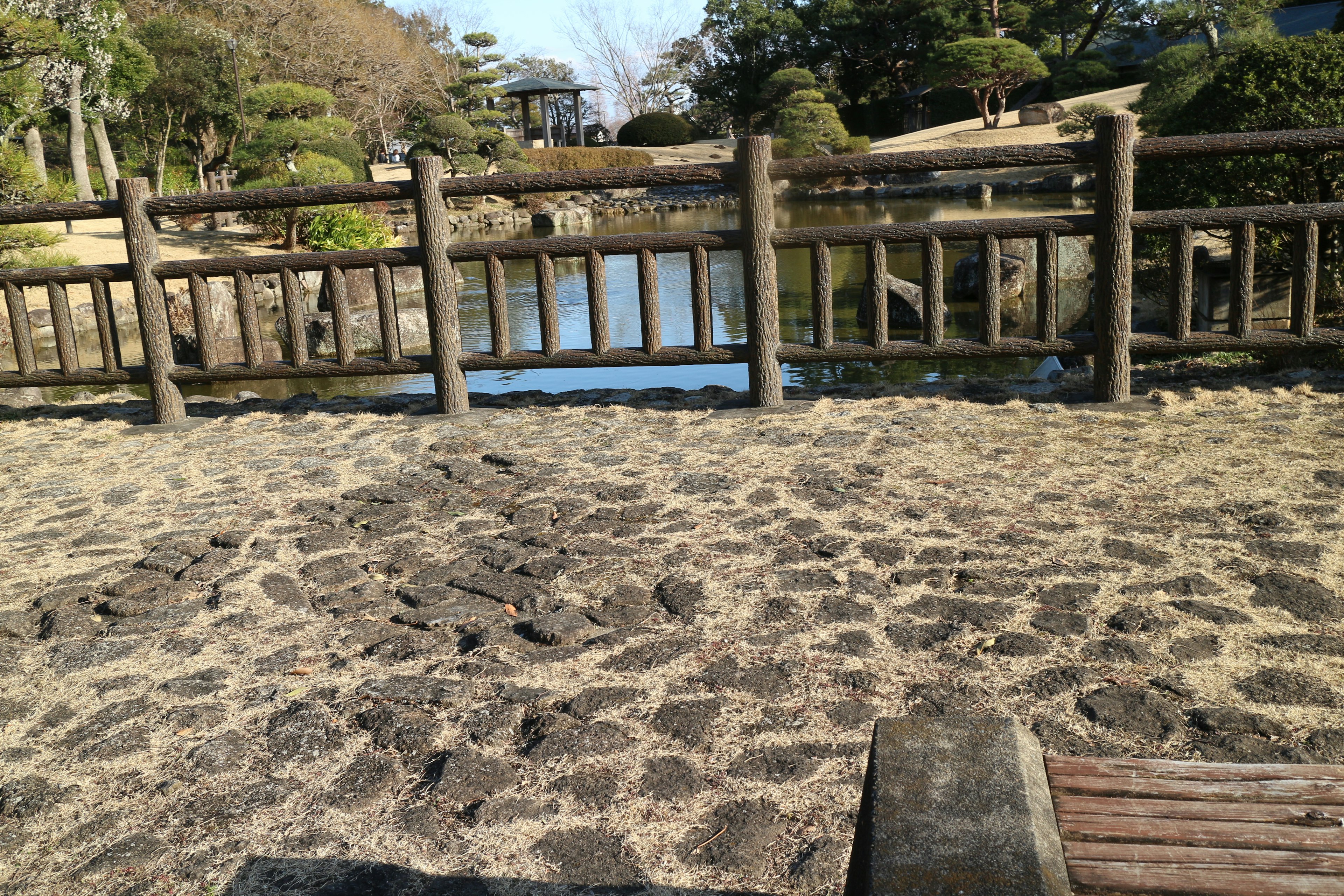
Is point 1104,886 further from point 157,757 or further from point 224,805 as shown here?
point 157,757

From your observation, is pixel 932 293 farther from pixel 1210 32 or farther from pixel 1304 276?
pixel 1210 32

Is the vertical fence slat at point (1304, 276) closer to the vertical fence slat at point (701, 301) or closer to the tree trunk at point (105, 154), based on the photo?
the vertical fence slat at point (701, 301)

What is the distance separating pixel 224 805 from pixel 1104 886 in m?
1.87

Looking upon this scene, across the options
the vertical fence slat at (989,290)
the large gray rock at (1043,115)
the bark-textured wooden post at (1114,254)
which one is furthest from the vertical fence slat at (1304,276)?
the large gray rock at (1043,115)

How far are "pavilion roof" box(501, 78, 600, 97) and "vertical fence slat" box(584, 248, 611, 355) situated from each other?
106ft

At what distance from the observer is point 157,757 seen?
8.34 ft

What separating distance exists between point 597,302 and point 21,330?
332 centimetres

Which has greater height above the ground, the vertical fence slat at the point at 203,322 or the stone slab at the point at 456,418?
the vertical fence slat at the point at 203,322

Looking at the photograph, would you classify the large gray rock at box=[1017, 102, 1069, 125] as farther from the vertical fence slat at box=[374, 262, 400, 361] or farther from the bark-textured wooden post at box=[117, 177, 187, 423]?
the bark-textured wooden post at box=[117, 177, 187, 423]

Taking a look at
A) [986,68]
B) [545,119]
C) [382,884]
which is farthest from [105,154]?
[382,884]

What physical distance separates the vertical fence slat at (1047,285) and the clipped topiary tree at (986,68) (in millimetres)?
29813

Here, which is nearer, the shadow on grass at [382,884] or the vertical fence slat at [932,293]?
the shadow on grass at [382,884]

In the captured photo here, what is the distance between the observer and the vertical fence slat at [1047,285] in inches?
203

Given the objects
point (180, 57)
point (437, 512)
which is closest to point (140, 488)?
point (437, 512)
